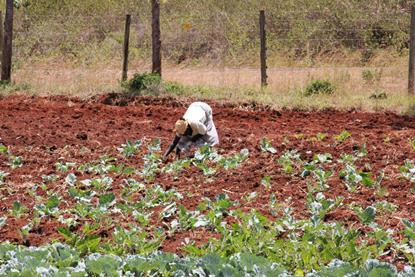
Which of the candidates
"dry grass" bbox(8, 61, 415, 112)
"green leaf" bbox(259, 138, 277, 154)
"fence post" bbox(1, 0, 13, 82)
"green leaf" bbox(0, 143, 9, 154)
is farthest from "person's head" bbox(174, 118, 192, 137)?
"fence post" bbox(1, 0, 13, 82)

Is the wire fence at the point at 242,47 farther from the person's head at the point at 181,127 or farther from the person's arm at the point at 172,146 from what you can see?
the person's head at the point at 181,127

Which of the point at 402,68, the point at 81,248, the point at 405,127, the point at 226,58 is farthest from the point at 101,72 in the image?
the point at 81,248

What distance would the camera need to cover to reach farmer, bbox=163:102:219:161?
8617mm

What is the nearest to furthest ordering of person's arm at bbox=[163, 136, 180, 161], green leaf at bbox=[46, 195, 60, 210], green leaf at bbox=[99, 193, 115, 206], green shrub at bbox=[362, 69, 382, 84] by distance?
1. green leaf at bbox=[99, 193, 115, 206]
2. green leaf at bbox=[46, 195, 60, 210]
3. person's arm at bbox=[163, 136, 180, 161]
4. green shrub at bbox=[362, 69, 382, 84]

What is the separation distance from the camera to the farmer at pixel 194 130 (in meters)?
8.62

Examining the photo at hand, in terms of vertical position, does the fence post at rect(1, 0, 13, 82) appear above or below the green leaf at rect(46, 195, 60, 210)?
above

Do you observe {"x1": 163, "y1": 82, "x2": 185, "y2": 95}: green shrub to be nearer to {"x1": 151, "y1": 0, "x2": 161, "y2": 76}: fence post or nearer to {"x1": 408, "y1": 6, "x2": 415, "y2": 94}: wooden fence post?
{"x1": 151, "y1": 0, "x2": 161, "y2": 76}: fence post

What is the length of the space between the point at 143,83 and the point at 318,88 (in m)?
3.18

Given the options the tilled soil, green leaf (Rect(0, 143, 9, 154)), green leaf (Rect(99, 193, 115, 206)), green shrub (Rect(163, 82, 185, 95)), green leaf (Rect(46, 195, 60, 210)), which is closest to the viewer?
green leaf (Rect(99, 193, 115, 206))

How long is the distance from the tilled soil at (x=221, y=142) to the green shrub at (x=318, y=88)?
4.48 feet

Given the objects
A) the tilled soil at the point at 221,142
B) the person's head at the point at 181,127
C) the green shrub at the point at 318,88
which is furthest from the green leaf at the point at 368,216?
the green shrub at the point at 318,88

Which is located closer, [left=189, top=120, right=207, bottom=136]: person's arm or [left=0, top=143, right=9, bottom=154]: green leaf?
[left=189, top=120, right=207, bottom=136]: person's arm

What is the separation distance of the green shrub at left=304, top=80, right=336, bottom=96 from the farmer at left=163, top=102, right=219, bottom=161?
215 inches

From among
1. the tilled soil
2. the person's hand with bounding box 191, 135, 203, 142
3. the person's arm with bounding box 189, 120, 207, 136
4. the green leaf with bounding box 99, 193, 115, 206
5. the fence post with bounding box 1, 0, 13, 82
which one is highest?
the fence post with bounding box 1, 0, 13, 82
